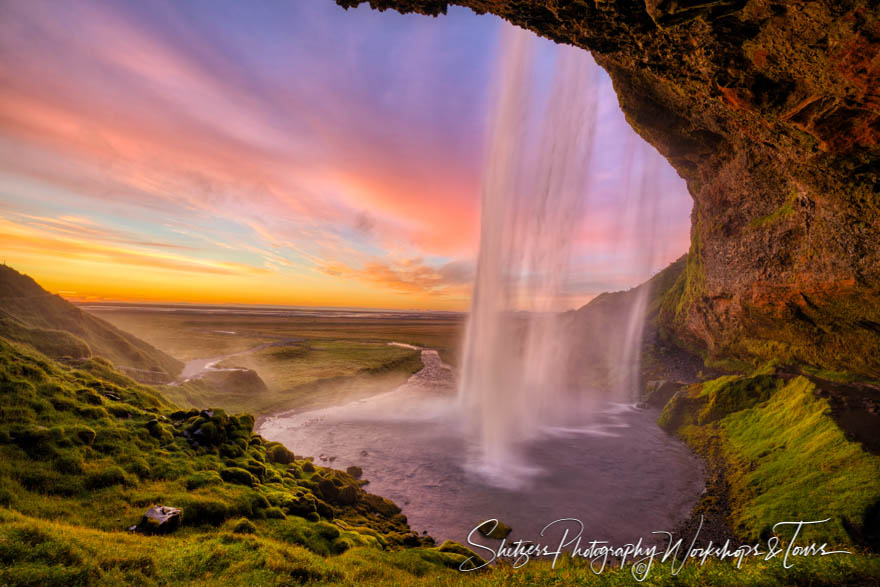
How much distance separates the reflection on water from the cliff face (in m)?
14.4

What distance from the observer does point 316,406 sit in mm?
37781

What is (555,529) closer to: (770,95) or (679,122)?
(770,95)

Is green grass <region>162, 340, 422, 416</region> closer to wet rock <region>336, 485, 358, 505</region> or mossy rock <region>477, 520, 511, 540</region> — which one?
wet rock <region>336, 485, 358, 505</region>

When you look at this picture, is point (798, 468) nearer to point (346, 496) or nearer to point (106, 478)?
point (346, 496)

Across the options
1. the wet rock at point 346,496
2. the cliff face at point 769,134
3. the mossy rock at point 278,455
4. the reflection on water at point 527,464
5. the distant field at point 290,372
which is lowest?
the distant field at point 290,372

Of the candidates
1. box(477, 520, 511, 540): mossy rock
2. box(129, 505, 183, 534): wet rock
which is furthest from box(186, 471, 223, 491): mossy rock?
box(477, 520, 511, 540): mossy rock

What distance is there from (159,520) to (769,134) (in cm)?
2725

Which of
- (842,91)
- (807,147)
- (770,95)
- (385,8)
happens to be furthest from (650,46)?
(385,8)

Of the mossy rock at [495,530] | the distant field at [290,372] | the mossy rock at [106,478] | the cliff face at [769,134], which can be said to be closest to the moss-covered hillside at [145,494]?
the mossy rock at [106,478]

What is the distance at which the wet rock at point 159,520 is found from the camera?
10.4 metres

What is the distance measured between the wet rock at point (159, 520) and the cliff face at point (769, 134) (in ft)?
63.8

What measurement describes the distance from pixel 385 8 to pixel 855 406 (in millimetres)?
34881

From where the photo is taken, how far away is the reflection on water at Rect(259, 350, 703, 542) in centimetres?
1762

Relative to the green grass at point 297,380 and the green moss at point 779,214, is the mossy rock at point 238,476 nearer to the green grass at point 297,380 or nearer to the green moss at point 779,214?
Answer: the green grass at point 297,380
